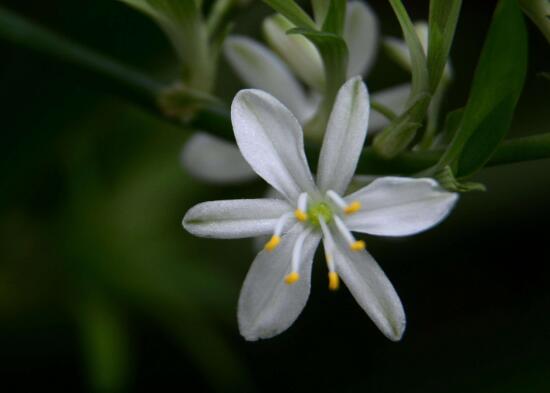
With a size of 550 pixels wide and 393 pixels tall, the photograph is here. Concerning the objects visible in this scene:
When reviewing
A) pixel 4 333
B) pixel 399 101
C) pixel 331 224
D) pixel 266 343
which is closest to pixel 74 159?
pixel 4 333

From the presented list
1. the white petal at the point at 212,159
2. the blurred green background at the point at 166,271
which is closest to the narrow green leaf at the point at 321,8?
the white petal at the point at 212,159

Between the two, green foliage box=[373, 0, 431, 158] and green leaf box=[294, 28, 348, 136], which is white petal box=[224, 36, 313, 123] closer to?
green leaf box=[294, 28, 348, 136]

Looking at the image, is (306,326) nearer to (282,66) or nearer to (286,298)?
(282,66)

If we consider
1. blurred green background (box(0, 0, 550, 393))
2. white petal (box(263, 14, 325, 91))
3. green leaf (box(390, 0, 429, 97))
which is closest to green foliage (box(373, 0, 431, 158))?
green leaf (box(390, 0, 429, 97))

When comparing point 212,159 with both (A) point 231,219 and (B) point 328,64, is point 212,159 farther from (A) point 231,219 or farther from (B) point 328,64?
(A) point 231,219

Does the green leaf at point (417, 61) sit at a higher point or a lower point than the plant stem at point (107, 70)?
lower

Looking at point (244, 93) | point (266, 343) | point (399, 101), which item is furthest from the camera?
point (266, 343)

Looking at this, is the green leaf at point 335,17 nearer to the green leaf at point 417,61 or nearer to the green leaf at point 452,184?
the green leaf at point 417,61
